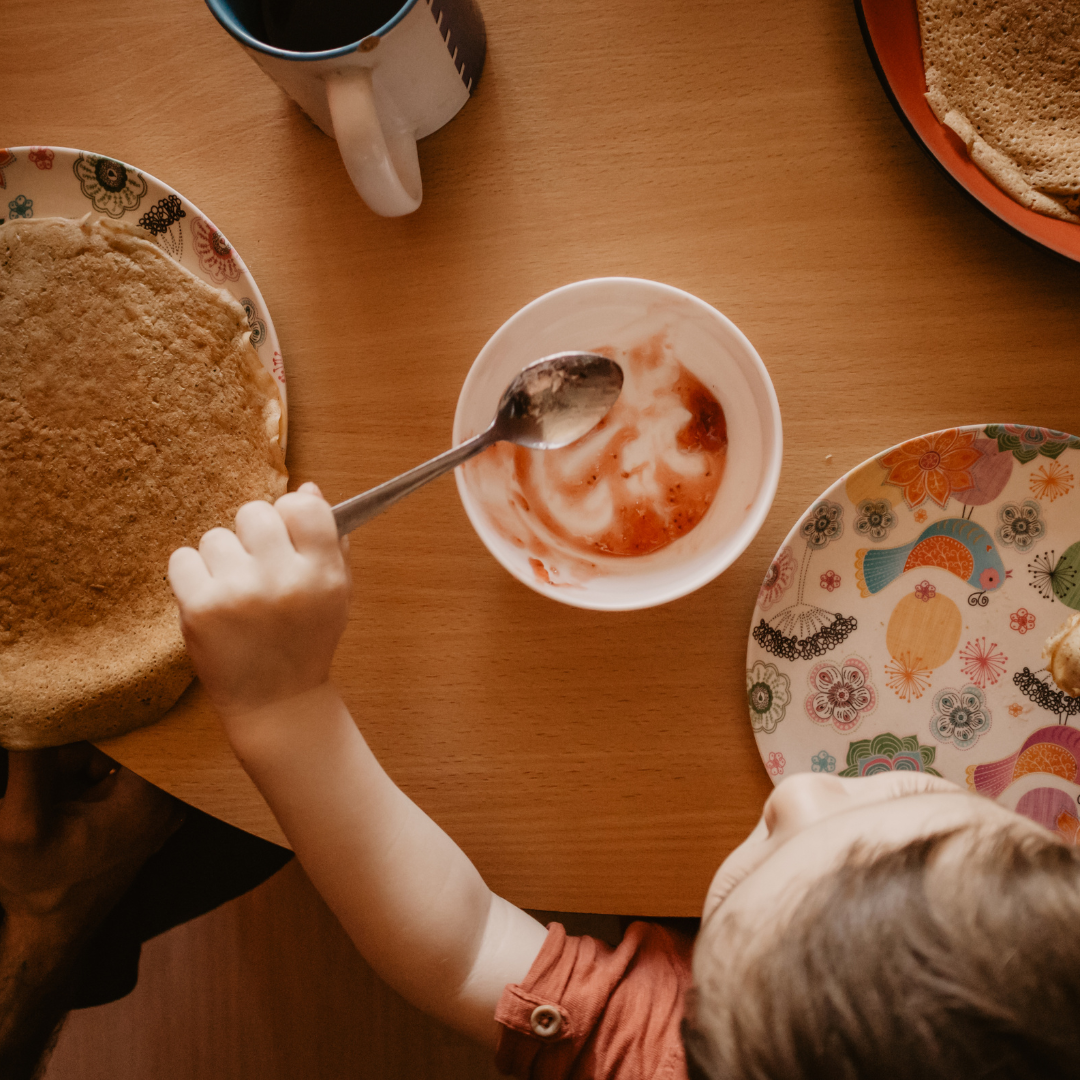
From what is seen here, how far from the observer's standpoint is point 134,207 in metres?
0.62

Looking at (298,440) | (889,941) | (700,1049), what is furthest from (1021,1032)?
(298,440)

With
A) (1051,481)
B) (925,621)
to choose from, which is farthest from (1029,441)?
(925,621)

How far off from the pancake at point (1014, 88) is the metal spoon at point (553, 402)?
341mm

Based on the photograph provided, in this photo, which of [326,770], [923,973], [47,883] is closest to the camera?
[923,973]

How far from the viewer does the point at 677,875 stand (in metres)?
0.60

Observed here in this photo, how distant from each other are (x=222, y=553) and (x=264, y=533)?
3 cm

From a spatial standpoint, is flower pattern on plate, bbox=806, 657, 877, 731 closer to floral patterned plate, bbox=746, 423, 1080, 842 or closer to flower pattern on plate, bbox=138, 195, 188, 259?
floral patterned plate, bbox=746, 423, 1080, 842

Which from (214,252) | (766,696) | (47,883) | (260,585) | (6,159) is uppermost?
(6,159)

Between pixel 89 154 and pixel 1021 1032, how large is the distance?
3.04 feet

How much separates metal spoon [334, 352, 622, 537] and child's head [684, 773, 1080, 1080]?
1.17 feet

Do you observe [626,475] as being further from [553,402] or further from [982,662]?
[982,662]

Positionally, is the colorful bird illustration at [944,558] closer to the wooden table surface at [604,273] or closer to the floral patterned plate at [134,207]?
the wooden table surface at [604,273]

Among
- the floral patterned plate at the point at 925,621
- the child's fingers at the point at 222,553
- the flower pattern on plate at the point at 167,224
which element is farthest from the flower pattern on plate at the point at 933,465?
the flower pattern on plate at the point at 167,224

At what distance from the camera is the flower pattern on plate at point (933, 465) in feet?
1.86
